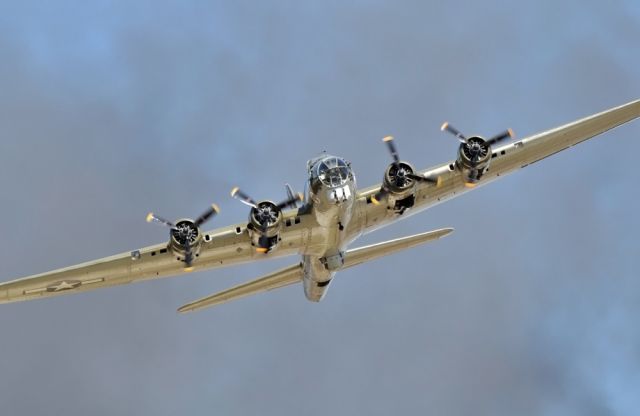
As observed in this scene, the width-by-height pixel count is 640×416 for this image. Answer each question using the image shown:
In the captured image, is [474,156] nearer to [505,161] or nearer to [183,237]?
[505,161]

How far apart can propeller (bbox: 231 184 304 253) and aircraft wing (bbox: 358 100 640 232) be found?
488 centimetres

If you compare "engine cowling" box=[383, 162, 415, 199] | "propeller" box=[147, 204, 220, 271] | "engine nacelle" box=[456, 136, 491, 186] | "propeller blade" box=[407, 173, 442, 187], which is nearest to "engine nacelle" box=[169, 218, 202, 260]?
"propeller" box=[147, 204, 220, 271]

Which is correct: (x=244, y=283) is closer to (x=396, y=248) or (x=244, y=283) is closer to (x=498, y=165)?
(x=396, y=248)

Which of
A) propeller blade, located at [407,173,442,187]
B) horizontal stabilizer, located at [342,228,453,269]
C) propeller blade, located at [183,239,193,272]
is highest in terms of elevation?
propeller blade, located at [407,173,442,187]

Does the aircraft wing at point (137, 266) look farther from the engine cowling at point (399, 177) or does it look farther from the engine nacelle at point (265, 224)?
the engine cowling at point (399, 177)

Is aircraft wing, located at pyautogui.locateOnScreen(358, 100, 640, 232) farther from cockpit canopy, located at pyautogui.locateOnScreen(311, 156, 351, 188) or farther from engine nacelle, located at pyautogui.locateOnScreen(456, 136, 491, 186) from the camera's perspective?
cockpit canopy, located at pyautogui.locateOnScreen(311, 156, 351, 188)

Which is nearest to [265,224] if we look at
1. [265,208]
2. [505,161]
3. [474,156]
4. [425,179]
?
[265,208]

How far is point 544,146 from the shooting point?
2923 inches

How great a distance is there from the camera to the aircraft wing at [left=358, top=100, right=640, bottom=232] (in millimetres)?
71088

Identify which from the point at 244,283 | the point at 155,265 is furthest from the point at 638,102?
the point at 155,265

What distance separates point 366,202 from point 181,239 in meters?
11.9

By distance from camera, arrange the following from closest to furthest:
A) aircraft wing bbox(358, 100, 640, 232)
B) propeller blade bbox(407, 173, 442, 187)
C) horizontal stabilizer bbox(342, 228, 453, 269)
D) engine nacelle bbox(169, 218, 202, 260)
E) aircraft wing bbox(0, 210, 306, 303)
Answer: engine nacelle bbox(169, 218, 202, 260)
aircraft wing bbox(0, 210, 306, 303)
propeller blade bbox(407, 173, 442, 187)
horizontal stabilizer bbox(342, 228, 453, 269)
aircraft wing bbox(358, 100, 640, 232)

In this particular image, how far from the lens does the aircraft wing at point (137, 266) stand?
69.0 meters

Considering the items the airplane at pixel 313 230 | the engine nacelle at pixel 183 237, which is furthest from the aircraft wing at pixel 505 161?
the engine nacelle at pixel 183 237
